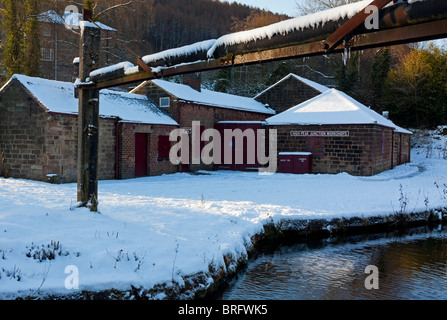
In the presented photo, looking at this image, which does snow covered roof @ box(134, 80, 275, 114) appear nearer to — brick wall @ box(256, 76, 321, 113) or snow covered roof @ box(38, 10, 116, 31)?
brick wall @ box(256, 76, 321, 113)

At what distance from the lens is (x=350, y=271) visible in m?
7.10

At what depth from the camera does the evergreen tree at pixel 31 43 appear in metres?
27.5

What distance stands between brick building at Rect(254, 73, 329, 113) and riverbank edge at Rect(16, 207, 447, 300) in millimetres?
17299

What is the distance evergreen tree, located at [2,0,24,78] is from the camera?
27008 mm

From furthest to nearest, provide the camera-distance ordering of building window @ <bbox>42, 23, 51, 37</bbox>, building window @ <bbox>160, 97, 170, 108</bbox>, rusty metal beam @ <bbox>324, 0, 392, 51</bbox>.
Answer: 1. building window @ <bbox>42, 23, 51, 37</bbox>
2. building window @ <bbox>160, 97, 170, 108</bbox>
3. rusty metal beam @ <bbox>324, 0, 392, 51</bbox>

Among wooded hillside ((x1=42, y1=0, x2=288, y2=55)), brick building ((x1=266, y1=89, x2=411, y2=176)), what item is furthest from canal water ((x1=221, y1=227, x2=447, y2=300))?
wooded hillside ((x1=42, y1=0, x2=288, y2=55))

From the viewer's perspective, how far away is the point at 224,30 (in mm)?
82688

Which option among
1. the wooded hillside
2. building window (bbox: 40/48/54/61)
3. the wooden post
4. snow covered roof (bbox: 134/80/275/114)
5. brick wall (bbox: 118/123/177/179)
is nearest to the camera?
the wooden post

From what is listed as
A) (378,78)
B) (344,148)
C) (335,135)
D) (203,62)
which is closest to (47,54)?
(378,78)

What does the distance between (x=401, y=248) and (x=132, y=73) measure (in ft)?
22.9

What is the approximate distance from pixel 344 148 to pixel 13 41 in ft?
78.6
